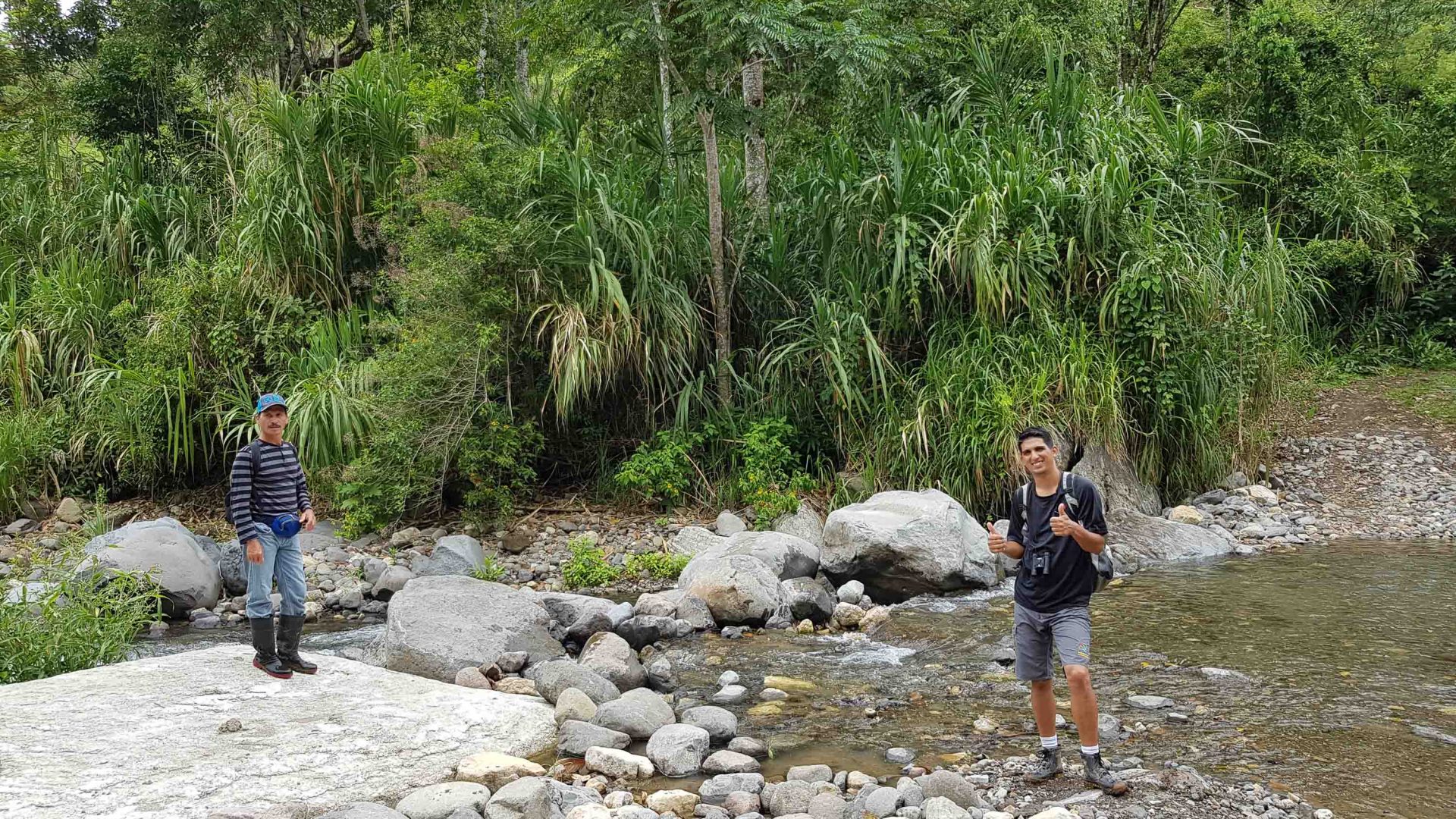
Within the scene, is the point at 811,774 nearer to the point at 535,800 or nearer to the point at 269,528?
the point at 535,800

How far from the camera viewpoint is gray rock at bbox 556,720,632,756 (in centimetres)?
475

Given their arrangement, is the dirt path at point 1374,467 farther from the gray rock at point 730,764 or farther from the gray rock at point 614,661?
the gray rock at point 730,764

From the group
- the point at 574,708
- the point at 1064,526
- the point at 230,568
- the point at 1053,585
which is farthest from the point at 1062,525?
the point at 230,568

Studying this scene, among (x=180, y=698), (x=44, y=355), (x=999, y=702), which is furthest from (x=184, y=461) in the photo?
(x=999, y=702)

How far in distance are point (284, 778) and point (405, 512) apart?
569 cm

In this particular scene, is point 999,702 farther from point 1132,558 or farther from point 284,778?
point 1132,558

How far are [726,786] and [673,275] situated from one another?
652 cm

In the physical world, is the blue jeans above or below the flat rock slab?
above

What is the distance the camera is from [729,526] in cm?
895

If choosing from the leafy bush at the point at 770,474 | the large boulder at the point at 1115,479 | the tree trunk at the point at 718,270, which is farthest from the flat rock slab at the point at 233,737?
the large boulder at the point at 1115,479

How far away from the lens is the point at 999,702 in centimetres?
523

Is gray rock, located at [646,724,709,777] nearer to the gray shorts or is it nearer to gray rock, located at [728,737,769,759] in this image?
gray rock, located at [728,737,769,759]

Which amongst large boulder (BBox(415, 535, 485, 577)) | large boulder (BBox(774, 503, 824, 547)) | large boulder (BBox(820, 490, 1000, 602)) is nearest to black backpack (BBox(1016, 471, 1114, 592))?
large boulder (BBox(820, 490, 1000, 602))

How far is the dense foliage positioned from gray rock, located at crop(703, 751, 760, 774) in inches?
179
